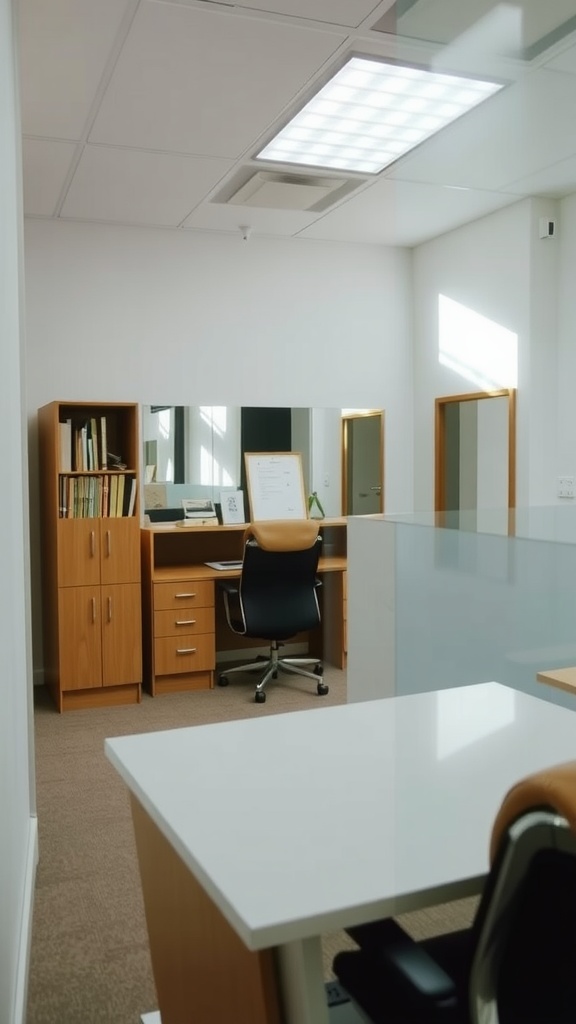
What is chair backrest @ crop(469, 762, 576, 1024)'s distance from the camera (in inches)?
29.6

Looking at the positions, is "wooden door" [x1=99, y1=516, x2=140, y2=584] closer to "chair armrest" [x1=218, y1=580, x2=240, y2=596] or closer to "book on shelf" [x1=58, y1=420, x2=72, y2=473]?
"book on shelf" [x1=58, y1=420, x2=72, y2=473]

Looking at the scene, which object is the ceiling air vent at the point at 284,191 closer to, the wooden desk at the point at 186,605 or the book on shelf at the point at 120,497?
the book on shelf at the point at 120,497

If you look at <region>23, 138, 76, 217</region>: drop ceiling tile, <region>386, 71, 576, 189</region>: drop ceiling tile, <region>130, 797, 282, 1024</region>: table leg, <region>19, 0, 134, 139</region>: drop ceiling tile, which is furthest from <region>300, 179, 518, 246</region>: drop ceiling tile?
<region>130, 797, 282, 1024</region>: table leg

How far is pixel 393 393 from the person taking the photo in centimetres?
596

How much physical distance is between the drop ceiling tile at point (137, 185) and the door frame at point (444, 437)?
1.95 meters

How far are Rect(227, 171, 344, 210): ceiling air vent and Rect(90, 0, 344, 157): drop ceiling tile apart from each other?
47 centimetres

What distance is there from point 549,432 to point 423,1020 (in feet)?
13.8

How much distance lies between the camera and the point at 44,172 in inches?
166

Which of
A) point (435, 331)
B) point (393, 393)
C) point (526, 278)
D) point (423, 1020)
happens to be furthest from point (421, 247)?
point (423, 1020)

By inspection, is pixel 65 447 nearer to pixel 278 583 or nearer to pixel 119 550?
pixel 119 550

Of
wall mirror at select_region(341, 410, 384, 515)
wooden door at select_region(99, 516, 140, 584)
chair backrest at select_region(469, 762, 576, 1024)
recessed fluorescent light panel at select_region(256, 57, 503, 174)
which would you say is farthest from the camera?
wall mirror at select_region(341, 410, 384, 515)

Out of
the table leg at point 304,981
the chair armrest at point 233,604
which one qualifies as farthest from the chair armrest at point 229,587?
the table leg at point 304,981

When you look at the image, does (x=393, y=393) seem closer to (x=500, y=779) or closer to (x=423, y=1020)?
(x=500, y=779)

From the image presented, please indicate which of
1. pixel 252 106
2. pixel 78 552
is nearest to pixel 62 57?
pixel 252 106
